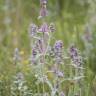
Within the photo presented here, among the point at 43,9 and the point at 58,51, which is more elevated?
the point at 43,9

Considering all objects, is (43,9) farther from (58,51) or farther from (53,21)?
(53,21)

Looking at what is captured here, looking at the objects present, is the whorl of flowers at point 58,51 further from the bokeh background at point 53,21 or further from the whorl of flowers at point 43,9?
the bokeh background at point 53,21

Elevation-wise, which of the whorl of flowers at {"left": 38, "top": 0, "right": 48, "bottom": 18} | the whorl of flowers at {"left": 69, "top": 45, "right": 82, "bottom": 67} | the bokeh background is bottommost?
the whorl of flowers at {"left": 69, "top": 45, "right": 82, "bottom": 67}

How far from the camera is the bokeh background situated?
15.5ft

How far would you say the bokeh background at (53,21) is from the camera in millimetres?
4727

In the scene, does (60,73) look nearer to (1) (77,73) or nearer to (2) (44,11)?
(1) (77,73)

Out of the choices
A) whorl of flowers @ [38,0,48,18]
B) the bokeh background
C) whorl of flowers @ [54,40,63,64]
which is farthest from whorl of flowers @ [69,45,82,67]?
the bokeh background

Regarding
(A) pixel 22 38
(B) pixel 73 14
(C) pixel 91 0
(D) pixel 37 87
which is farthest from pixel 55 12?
(D) pixel 37 87

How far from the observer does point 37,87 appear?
2.85 meters

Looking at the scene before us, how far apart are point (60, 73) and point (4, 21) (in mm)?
3860

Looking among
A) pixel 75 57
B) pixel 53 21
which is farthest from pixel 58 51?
pixel 53 21

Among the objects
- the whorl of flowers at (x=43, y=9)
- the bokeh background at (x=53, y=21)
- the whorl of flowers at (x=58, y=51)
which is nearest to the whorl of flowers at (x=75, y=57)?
the whorl of flowers at (x=58, y=51)

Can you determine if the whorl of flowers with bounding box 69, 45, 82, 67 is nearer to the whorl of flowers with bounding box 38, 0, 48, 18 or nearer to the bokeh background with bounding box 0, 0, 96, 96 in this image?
the whorl of flowers with bounding box 38, 0, 48, 18

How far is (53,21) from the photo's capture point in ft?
19.4
